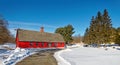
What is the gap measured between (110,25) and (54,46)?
23.5 metres

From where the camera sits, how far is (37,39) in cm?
6328

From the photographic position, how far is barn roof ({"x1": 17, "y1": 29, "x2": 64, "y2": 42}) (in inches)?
2351

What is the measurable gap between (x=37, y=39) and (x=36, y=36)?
2004 millimetres

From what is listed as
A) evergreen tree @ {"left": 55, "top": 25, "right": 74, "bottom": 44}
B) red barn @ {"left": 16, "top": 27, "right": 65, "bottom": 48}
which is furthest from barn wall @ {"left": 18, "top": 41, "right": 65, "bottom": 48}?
evergreen tree @ {"left": 55, "top": 25, "right": 74, "bottom": 44}

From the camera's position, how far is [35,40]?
6184cm

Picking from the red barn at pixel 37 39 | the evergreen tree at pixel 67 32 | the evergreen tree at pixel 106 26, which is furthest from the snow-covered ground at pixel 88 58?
the evergreen tree at pixel 67 32

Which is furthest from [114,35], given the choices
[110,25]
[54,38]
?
[54,38]

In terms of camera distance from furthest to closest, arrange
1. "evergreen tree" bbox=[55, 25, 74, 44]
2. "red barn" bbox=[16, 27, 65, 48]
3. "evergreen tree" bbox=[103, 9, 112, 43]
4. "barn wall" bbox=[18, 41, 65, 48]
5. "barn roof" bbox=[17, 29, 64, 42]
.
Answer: "evergreen tree" bbox=[55, 25, 74, 44] → "evergreen tree" bbox=[103, 9, 112, 43] → "barn roof" bbox=[17, 29, 64, 42] → "red barn" bbox=[16, 27, 65, 48] → "barn wall" bbox=[18, 41, 65, 48]

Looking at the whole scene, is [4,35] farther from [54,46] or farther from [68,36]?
[68,36]

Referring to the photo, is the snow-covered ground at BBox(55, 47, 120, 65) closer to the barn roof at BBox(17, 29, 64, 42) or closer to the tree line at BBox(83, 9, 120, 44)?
the barn roof at BBox(17, 29, 64, 42)

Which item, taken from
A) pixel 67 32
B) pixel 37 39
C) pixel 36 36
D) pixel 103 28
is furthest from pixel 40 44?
pixel 67 32

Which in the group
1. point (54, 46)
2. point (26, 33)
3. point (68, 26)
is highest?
point (68, 26)

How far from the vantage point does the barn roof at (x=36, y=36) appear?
5972 centimetres

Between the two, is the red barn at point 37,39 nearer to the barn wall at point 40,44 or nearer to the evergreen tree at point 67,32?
the barn wall at point 40,44
